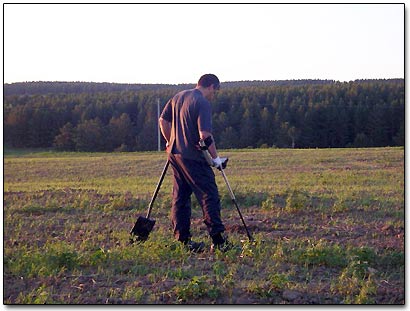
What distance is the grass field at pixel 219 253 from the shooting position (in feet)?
15.3

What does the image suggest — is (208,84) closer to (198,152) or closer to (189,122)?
(189,122)

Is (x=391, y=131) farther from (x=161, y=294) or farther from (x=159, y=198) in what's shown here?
(x=161, y=294)

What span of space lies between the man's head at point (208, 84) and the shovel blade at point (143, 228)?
1.42m

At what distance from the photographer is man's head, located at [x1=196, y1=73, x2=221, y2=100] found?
231 inches

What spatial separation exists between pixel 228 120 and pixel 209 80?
13.6 m

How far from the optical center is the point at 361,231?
668 cm

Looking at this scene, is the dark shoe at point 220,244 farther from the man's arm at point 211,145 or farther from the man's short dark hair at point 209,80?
the man's short dark hair at point 209,80

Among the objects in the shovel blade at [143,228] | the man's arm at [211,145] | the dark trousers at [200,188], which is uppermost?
the man's arm at [211,145]

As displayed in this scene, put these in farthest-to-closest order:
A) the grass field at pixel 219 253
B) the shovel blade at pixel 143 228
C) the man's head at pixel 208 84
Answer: the shovel blade at pixel 143 228 < the man's head at pixel 208 84 < the grass field at pixel 219 253

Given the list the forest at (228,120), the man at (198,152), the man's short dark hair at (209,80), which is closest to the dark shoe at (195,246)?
the man at (198,152)

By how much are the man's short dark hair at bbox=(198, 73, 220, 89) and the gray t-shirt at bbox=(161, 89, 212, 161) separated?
0.32 ft

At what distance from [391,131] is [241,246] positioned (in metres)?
5.38

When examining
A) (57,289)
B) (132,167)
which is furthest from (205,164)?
(132,167)

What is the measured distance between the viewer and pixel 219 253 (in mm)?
5691
